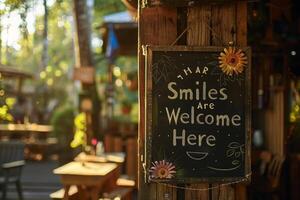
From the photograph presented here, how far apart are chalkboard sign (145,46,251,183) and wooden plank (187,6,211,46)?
3.2 inches

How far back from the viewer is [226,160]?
Answer: 3.63m

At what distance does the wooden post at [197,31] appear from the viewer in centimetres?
364

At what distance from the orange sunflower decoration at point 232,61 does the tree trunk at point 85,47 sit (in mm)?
6775

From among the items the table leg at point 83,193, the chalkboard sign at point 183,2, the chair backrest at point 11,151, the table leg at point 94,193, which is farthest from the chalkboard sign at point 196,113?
the chair backrest at point 11,151

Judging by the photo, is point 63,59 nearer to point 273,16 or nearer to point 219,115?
point 273,16

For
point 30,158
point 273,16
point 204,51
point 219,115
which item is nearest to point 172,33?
point 204,51

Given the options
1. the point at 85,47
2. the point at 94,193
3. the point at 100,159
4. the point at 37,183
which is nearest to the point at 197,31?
the point at 94,193

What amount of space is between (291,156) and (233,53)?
3909mm

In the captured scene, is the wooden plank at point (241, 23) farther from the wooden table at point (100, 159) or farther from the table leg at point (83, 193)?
A: the wooden table at point (100, 159)

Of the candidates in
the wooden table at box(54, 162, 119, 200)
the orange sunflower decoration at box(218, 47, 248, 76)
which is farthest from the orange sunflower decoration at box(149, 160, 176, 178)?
the wooden table at box(54, 162, 119, 200)

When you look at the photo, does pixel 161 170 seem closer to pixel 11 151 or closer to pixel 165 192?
pixel 165 192

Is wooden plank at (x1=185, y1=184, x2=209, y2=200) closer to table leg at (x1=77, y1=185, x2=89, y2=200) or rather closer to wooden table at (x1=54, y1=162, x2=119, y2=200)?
wooden table at (x1=54, y1=162, x2=119, y2=200)

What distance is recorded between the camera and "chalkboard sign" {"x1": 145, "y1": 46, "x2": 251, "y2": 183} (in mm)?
3582

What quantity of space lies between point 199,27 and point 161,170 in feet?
3.42
